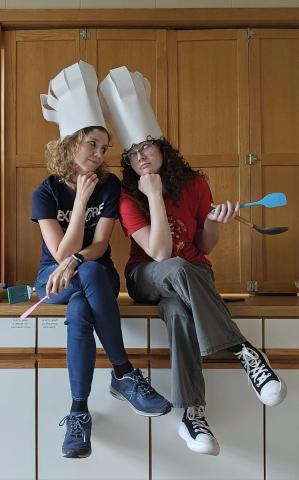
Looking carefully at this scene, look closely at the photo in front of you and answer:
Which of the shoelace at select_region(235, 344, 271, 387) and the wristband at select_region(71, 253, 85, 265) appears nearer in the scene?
the shoelace at select_region(235, 344, 271, 387)

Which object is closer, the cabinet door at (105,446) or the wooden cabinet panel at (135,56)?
the cabinet door at (105,446)

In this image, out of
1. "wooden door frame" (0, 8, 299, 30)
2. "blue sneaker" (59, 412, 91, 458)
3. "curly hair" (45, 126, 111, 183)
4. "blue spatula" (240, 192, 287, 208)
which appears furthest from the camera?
"wooden door frame" (0, 8, 299, 30)

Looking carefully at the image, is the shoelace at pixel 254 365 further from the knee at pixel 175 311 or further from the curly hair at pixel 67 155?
the curly hair at pixel 67 155

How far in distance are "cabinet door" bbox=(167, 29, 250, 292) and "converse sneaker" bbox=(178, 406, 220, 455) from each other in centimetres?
62

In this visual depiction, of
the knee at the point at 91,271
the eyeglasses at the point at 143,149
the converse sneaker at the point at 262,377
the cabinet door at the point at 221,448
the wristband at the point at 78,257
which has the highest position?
the eyeglasses at the point at 143,149

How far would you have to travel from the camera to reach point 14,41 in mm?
1874

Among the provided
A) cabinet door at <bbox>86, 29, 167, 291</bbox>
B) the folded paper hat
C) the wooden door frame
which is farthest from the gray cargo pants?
the wooden door frame

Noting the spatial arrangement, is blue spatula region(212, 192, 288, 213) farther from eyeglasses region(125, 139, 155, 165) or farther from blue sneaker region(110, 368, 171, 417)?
blue sneaker region(110, 368, 171, 417)

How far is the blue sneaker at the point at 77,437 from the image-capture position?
4.01 feet

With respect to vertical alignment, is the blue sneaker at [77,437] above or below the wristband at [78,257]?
below

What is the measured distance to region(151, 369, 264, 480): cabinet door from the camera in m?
1.43

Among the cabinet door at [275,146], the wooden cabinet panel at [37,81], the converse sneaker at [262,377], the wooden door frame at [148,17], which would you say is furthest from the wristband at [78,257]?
the wooden door frame at [148,17]

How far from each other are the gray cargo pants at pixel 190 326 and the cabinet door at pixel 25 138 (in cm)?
70

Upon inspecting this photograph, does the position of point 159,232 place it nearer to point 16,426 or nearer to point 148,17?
point 16,426
